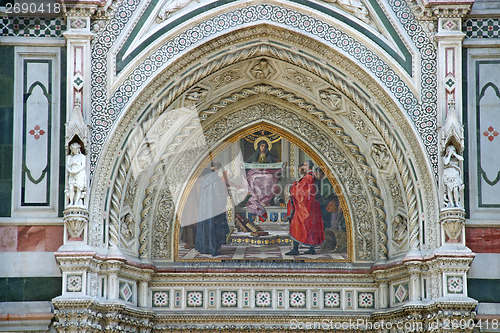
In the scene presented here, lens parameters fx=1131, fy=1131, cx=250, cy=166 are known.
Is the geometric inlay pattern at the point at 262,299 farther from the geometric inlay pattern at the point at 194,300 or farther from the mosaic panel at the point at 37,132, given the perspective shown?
the mosaic panel at the point at 37,132

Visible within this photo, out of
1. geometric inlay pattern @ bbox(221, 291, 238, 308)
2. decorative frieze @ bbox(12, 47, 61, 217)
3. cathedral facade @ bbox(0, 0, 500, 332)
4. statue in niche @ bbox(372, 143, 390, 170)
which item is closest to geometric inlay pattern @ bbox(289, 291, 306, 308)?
cathedral facade @ bbox(0, 0, 500, 332)

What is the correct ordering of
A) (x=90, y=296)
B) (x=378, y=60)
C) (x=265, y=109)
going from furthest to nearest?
(x=265, y=109) → (x=378, y=60) → (x=90, y=296)

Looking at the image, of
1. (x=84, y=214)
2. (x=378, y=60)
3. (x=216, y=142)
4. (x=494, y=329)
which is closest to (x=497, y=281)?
(x=494, y=329)

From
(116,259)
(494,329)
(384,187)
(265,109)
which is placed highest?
(265,109)

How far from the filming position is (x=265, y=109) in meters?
21.2

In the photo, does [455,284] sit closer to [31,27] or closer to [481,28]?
[481,28]

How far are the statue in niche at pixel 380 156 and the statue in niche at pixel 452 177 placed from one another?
124 cm

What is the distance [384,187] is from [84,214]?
5.41 meters

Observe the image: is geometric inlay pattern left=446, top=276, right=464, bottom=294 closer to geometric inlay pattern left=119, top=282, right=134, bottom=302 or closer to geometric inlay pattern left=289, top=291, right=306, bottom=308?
geometric inlay pattern left=289, top=291, right=306, bottom=308

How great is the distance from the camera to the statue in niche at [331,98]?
20422mm

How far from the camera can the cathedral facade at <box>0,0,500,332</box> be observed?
19.0 m

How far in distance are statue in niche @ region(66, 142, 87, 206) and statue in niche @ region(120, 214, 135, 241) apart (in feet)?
3.92

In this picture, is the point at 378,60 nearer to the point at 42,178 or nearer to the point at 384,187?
the point at 384,187

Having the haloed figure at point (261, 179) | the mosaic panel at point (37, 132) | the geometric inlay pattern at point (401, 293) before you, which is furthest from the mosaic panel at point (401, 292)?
the mosaic panel at point (37, 132)
